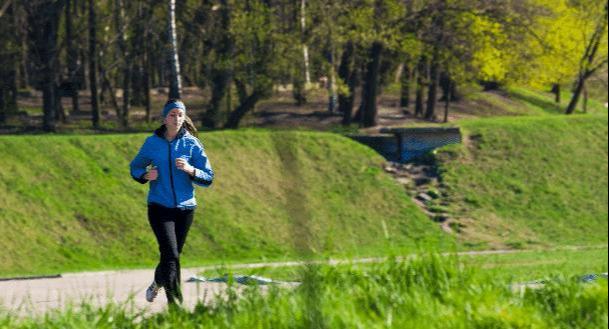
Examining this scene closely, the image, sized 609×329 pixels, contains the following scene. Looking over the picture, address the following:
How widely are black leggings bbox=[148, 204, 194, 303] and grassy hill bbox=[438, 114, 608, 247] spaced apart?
80.3 ft

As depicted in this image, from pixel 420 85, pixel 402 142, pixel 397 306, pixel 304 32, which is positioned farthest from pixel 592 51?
pixel 397 306

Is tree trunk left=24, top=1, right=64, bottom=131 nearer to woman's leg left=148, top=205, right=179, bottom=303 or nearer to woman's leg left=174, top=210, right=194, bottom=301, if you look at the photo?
woman's leg left=174, top=210, right=194, bottom=301

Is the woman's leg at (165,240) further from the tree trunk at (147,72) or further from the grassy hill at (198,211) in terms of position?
the tree trunk at (147,72)

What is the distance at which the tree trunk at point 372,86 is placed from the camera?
47.9 metres

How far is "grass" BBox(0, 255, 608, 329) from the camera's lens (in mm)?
9297

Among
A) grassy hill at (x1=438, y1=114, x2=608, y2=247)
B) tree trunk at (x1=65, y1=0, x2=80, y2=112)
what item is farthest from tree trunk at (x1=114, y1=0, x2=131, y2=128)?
grassy hill at (x1=438, y1=114, x2=608, y2=247)

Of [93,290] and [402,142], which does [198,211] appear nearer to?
[402,142]

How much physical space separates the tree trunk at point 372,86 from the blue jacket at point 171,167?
119 feet

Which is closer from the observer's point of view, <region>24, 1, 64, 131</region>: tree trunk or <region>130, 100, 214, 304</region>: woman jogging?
<region>130, 100, 214, 304</region>: woman jogging

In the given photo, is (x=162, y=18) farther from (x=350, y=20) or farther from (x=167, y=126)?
(x=167, y=126)

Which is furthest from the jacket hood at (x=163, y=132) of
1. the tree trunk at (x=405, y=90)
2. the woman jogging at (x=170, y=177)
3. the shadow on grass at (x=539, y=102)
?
the shadow on grass at (x=539, y=102)

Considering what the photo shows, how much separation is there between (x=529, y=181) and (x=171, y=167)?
3184cm

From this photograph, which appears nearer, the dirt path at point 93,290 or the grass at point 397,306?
the grass at point 397,306

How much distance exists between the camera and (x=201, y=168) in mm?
11266
